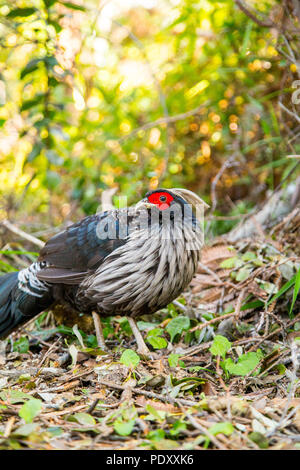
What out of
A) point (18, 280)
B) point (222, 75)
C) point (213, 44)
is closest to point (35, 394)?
point (18, 280)

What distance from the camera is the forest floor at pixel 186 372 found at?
Result: 1917 millimetres

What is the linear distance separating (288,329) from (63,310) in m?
1.73

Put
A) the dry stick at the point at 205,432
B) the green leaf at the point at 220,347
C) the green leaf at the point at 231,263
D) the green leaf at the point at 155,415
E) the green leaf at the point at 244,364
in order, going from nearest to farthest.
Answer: the dry stick at the point at 205,432, the green leaf at the point at 155,415, the green leaf at the point at 244,364, the green leaf at the point at 220,347, the green leaf at the point at 231,263

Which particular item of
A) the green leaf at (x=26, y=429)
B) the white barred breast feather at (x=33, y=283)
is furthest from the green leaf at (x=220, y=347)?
the white barred breast feather at (x=33, y=283)

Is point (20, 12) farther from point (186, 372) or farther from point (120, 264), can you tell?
point (186, 372)

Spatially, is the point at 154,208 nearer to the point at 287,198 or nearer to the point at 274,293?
the point at 274,293

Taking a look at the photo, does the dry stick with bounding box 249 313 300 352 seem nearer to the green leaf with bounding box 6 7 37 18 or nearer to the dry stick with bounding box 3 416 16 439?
the dry stick with bounding box 3 416 16 439

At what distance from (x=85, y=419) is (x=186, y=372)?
2.57 ft

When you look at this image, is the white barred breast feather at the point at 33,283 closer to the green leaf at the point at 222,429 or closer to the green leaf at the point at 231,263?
the green leaf at the point at 231,263

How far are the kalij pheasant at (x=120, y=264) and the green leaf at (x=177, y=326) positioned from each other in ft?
0.54

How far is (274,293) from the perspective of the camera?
10.5ft

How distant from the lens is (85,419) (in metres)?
2.10

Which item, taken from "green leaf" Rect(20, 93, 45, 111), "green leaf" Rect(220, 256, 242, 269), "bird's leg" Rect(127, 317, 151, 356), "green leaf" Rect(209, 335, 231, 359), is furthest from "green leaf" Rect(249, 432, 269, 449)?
"green leaf" Rect(20, 93, 45, 111)
